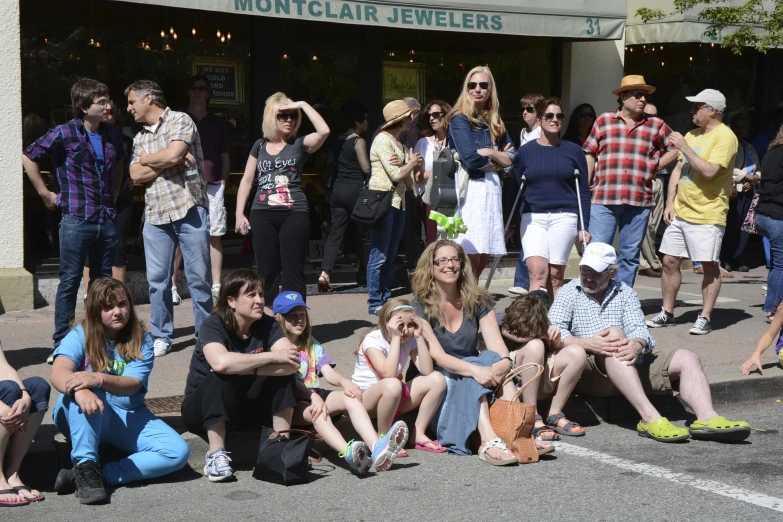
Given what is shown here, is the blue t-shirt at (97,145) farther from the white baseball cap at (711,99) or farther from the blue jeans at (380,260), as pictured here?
the white baseball cap at (711,99)

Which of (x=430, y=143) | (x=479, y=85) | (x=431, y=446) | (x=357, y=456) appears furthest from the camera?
(x=430, y=143)

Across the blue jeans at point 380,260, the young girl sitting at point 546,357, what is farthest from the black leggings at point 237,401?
the blue jeans at point 380,260

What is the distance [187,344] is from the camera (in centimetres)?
815

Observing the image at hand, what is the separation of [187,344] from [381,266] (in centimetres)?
206

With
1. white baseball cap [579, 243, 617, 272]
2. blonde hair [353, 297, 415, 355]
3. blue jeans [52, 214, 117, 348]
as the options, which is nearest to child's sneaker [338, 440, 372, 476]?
blonde hair [353, 297, 415, 355]

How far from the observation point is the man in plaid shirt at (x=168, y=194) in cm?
749

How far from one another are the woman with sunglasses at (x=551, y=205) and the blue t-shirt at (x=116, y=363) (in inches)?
144

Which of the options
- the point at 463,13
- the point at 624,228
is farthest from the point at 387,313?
the point at 463,13

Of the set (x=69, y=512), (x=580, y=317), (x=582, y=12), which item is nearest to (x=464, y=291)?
(x=580, y=317)

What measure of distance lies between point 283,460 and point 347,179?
5368mm

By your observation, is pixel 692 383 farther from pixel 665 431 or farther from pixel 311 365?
pixel 311 365

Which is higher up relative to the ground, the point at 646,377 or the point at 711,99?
the point at 711,99

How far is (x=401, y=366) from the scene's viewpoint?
6.05 m

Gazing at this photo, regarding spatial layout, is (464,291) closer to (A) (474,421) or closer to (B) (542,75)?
(A) (474,421)
